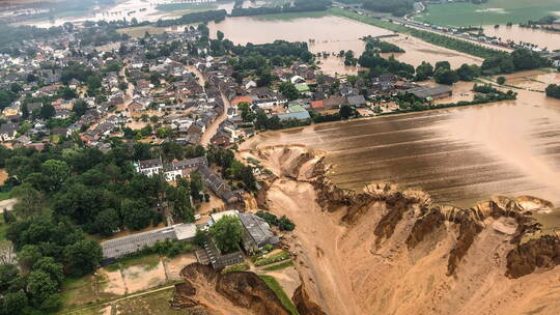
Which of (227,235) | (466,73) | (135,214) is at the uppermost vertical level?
(466,73)

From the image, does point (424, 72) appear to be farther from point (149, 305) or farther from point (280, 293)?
point (149, 305)

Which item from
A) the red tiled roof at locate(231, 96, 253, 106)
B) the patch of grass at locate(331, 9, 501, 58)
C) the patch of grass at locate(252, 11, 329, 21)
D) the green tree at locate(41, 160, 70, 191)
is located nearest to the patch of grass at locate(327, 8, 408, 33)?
the patch of grass at locate(331, 9, 501, 58)

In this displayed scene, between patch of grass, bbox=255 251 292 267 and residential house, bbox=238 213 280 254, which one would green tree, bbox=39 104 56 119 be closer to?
residential house, bbox=238 213 280 254

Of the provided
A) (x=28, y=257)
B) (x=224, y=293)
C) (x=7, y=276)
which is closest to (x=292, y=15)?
(x=28, y=257)

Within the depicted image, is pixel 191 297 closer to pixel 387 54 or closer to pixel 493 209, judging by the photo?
pixel 493 209

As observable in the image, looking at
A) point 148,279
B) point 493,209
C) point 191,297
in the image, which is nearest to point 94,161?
point 148,279

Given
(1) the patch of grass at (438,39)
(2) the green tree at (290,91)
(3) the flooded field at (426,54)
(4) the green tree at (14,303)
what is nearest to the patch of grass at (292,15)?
(1) the patch of grass at (438,39)
